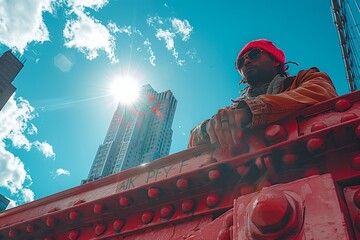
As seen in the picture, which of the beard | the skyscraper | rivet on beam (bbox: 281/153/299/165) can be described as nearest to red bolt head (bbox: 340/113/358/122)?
rivet on beam (bbox: 281/153/299/165)

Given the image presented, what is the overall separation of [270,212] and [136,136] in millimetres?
79946

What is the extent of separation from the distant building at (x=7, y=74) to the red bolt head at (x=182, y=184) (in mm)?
55429

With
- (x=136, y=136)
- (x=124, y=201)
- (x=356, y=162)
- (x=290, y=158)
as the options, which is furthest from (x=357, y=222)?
(x=136, y=136)

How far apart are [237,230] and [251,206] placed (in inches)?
5.6

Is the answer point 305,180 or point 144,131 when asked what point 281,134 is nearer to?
point 305,180

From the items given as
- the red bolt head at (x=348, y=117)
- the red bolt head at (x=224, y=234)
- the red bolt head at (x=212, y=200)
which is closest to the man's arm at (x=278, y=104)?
the red bolt head at (x=348, y=117)

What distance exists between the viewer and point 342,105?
223 centimetres

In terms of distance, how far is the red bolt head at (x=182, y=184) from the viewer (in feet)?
7.65

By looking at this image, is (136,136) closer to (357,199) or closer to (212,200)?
(212,200)

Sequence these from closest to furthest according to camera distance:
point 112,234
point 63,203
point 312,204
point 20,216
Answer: point 312,204, point 112,234, point 63,203, point 20,216

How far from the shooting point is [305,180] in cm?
153

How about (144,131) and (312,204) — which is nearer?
(312,204)

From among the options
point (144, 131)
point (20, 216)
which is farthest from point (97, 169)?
point (20, 216)

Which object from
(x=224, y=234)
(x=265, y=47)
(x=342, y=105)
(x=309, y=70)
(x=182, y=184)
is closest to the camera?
(x=224, y=234)
